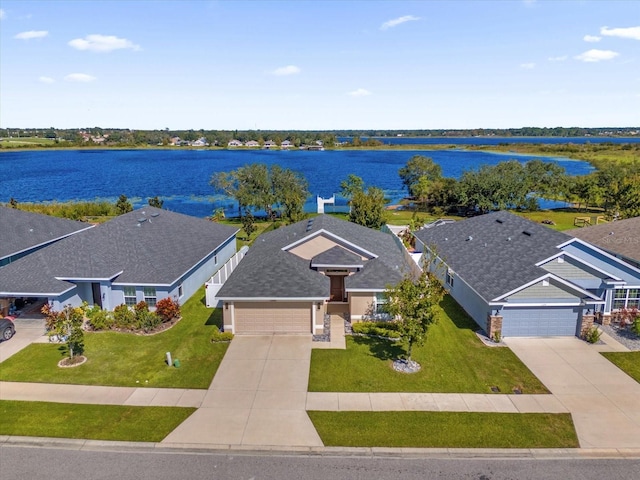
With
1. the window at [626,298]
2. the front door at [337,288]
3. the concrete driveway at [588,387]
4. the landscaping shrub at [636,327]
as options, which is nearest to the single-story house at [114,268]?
the front door at [337,288]

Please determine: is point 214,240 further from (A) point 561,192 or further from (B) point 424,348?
(A) point 561,192

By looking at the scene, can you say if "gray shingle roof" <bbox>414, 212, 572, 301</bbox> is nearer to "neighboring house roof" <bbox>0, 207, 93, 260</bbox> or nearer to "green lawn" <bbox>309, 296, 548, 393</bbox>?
"green lawn" <bbox>309, 296, 548, 393</bbox>

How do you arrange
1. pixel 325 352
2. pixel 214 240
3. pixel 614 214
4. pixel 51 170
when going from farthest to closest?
pixel 51 170 → pixel 614 214 → pixel 214 240 → pixel 325 352

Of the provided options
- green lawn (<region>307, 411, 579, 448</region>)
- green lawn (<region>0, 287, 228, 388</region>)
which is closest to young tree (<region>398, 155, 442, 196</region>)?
green lawn (<region>0, 287, 228, 388</region>)

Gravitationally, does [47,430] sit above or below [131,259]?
below

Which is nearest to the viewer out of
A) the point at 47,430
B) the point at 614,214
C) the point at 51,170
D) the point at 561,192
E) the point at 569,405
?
the point at 47,430

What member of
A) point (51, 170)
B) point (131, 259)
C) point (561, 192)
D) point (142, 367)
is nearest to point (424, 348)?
point (142, 367)

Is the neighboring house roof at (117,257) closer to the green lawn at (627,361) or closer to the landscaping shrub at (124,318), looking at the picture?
the landscaping shrub at (124,318)
